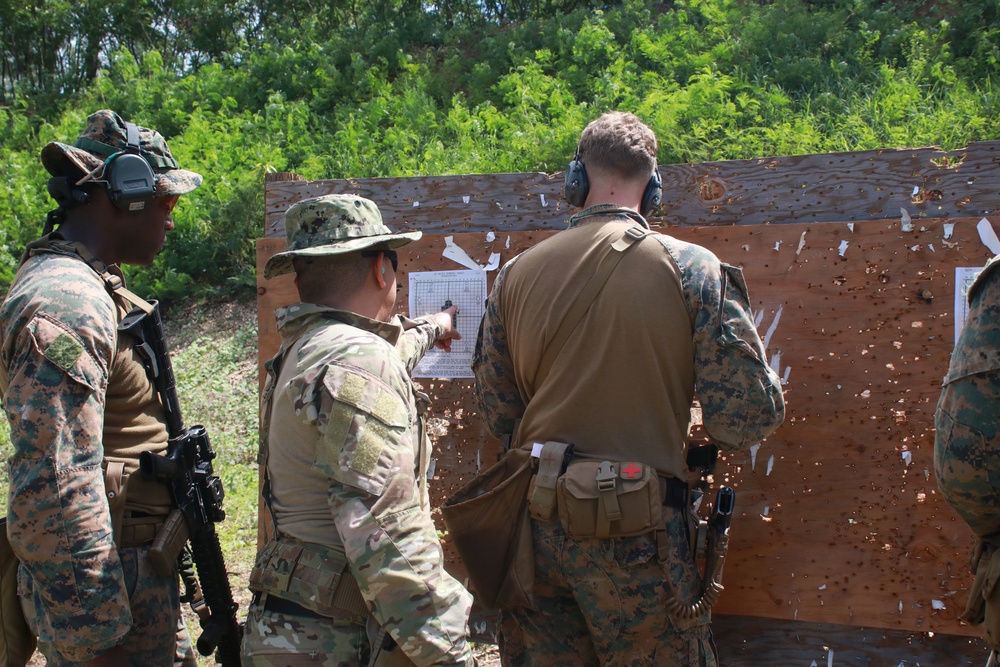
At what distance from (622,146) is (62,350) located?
1763mm

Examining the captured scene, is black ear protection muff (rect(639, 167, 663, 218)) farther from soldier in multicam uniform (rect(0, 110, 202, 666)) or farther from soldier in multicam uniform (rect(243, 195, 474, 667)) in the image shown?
soldier in multicam uniform (rect(0, 110, 202, 666))

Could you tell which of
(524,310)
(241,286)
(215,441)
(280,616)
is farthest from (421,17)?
(280,616)

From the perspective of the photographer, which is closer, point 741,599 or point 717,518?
point 717,518

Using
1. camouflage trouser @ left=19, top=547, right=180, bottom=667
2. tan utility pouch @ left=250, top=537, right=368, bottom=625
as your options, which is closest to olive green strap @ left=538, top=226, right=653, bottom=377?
tan utility pouch @ left=250, top=537, right=368, bottom=625

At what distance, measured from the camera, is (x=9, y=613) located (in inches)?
95.2

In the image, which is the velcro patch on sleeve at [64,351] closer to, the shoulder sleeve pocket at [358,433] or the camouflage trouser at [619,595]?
the shoulder sleeve pocket at [358,433]

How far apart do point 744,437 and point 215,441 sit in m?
4.69

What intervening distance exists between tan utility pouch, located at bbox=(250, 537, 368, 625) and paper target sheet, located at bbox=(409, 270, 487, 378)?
5.51 feet

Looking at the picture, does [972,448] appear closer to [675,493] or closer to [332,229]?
[675,493]

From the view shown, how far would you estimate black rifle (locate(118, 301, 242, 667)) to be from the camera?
2.52 m

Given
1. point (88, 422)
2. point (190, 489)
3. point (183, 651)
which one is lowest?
point (183, 651)

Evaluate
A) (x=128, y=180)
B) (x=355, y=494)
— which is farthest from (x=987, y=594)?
(x=128, y=180)

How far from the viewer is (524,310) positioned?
2594mm

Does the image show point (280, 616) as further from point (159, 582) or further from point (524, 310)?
point (524, 310)
